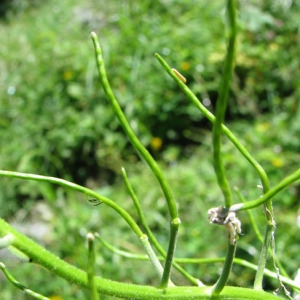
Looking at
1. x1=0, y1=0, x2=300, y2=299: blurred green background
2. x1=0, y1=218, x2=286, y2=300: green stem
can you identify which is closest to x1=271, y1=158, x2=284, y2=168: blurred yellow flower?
x1=0, y1=0, x2=300, y2=299: blurred green background

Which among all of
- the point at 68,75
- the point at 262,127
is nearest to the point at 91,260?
the point at 262,127

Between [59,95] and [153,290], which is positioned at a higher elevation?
[153,290]

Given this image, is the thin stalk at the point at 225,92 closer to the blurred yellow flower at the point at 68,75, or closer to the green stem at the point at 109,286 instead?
the green stem at the point at 109,286

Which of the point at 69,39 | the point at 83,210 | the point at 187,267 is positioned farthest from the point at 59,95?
the point at 187,267

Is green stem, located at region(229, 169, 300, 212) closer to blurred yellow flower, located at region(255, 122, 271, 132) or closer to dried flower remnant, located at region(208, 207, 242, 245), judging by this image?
dried flower remnant, located at region(208, 207, 242, 245)

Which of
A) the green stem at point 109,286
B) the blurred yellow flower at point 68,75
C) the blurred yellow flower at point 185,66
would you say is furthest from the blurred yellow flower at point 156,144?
the green stem at point 109,286

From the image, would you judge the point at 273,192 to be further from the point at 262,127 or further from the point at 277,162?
the point at 262,127

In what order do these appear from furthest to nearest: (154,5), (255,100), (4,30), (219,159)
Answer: (4,30) < (154,5) < (255,100) < (219,159)

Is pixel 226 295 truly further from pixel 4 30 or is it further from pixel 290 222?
pixel 4 30

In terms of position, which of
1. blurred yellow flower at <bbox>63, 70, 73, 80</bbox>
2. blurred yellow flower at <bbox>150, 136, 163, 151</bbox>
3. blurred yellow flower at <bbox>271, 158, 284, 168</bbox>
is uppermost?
blurred yellow flower at <bbox>63, 70, 73, 80</bbox>
